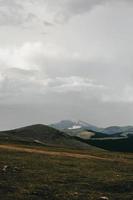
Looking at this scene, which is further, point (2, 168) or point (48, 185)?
point (2, 168)

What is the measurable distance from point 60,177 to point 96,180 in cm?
441

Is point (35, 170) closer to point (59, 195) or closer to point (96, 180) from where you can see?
point (96, 180)

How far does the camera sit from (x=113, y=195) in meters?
40.2

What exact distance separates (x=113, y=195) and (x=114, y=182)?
795 centimetres

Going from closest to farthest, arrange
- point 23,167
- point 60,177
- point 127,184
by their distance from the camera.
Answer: point 127,184 → point 60,177 → point 23,167

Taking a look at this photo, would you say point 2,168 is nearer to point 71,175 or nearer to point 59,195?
point 71,175

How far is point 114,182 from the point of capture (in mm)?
48031

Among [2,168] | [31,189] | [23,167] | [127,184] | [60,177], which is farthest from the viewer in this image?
[23,167]

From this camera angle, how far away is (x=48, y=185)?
142 feet

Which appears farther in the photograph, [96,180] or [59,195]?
[96,180]

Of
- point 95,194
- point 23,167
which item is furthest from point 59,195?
point 23,167

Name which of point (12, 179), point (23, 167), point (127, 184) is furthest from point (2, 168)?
point (127, 184)

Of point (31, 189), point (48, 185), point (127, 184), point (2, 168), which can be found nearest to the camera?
point (31, 189)

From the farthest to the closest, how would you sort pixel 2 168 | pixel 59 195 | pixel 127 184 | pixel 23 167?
pixel 23 167 < pixel 2 168 < pixel 127 184 < pixel 59 195
